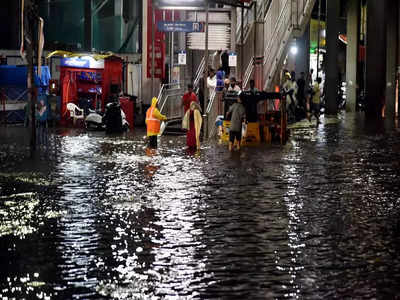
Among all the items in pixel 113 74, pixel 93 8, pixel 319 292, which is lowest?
pixel 319 292

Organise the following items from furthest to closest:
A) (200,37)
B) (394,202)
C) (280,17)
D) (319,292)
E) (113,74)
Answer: (113,74) < (280,17) < (200,37) < (394,202) < (319,292)

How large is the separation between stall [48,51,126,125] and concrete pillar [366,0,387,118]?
13.4 metres

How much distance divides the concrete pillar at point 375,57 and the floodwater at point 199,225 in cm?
2186

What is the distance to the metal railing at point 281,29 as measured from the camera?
36.4m

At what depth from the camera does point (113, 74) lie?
39.5 meters

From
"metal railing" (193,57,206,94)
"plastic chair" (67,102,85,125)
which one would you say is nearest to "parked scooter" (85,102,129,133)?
"plastic chair" (67,102,85,125)

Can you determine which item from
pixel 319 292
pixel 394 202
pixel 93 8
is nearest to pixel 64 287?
pixel 319 292

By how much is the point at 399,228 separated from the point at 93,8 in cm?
3926

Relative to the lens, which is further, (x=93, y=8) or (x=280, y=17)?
(x=93, y=8)

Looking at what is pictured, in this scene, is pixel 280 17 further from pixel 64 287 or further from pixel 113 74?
pixel 64 287

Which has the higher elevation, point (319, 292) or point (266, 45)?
point (266, 45)

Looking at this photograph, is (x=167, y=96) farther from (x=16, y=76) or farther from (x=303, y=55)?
(x=303, y=55)

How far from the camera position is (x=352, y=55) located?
180 feet

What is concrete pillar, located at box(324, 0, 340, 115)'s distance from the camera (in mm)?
46500
